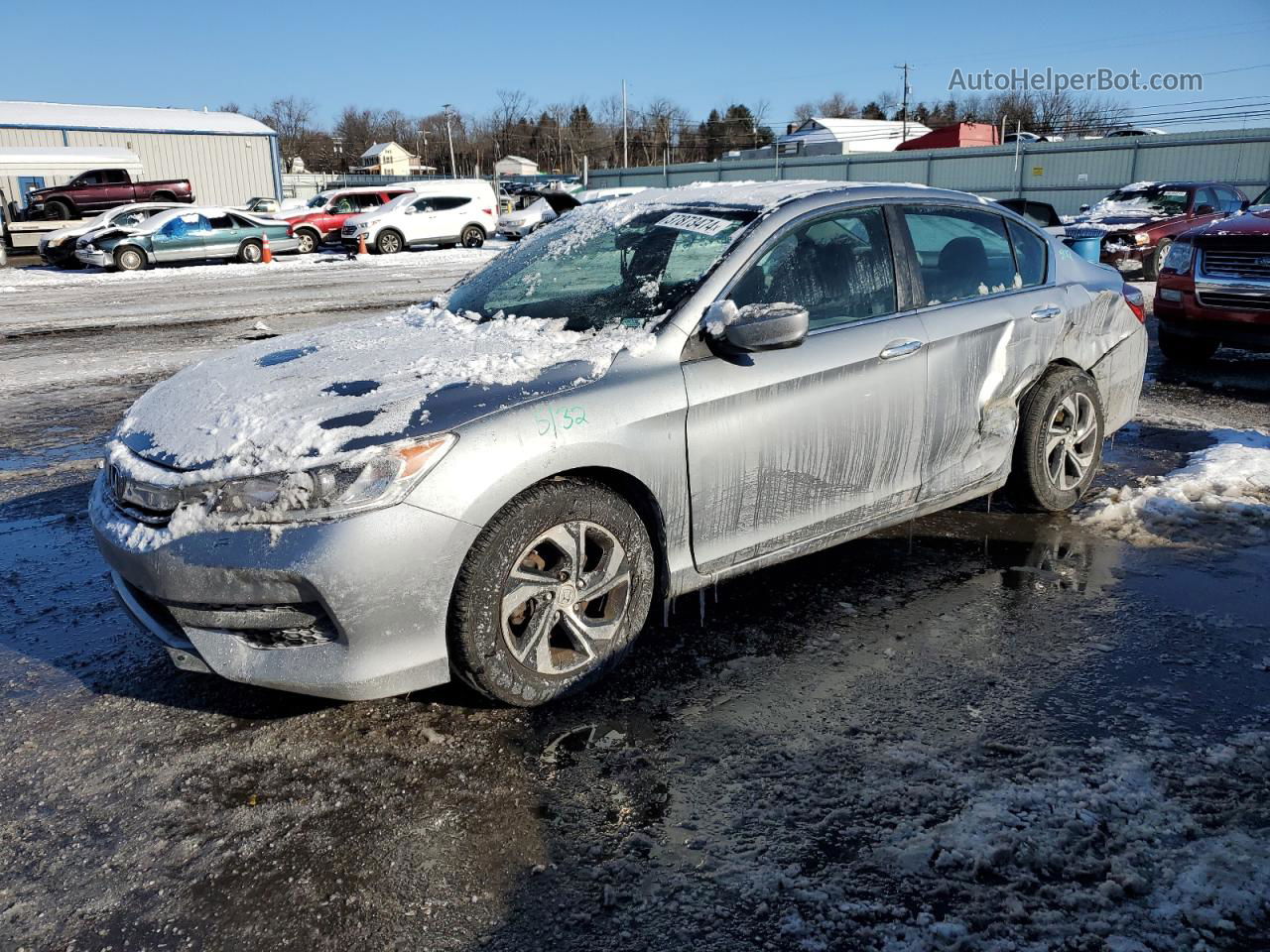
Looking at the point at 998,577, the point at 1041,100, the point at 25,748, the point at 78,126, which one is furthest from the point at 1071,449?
the point at 1041,100

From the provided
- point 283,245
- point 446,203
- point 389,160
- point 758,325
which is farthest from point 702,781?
point 389,160

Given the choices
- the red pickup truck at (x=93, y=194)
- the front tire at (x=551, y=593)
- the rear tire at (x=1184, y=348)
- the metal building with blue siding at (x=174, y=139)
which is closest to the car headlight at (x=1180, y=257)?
the rear tire at (x=1184, y=348)

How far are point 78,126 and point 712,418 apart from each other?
50.3 metres

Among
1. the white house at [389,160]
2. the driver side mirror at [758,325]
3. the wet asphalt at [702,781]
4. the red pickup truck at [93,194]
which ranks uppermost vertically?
the white house at [389,160]

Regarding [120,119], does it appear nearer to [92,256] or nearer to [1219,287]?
[92,256]

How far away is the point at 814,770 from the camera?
295 centimetres

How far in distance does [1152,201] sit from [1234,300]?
10905 millimetres

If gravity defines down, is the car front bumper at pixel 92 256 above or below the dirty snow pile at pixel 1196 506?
above

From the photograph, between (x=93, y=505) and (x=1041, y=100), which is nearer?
(x=93, y=505)

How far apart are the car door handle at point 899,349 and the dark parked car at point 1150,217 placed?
13469 millimetres

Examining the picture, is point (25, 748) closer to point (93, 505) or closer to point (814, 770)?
point (93, 505)

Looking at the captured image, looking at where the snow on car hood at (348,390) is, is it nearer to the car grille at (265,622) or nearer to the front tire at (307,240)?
the car grille at (265,622)

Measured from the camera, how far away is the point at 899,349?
13.5 feet

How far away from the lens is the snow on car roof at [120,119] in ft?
147
